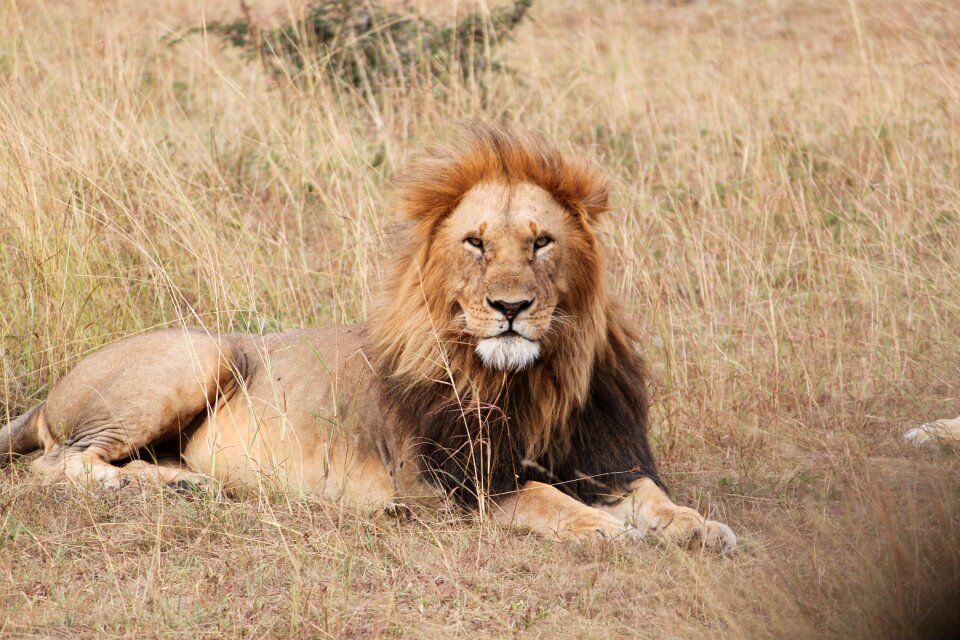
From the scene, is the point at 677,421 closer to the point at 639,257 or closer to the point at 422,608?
the point at 639,257

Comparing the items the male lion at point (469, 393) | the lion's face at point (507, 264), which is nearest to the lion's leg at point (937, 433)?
the male lion at point (469, 393)

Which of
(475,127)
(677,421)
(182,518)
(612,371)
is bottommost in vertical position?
(677,421)

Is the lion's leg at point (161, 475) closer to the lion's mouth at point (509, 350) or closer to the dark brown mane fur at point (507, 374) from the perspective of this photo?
the dark brown mane fur at point (507, 374)

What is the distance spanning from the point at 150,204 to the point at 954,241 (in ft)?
12.9

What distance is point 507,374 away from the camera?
12.4ft

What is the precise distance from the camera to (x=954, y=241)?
6.08 metres

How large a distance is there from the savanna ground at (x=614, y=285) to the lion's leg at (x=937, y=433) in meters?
0.12

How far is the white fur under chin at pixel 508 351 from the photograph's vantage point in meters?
3.59

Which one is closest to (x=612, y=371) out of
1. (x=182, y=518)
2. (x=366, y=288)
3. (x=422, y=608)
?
(x=422, y=608)

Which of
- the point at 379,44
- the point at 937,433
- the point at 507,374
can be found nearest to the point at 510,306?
the point at 507,374

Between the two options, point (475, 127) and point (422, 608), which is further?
point (475, 127)

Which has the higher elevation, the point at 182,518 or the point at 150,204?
the point at 150,204

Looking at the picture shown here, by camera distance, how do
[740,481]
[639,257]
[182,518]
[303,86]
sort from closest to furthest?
[182,518]
[740,481]
[639,257]
[303,86]

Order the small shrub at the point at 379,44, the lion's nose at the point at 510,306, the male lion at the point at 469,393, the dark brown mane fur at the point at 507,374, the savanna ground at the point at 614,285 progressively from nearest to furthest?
the savanna ground at the point at 614,285
the lion's nose at the point at 510,306
the male lion at the point at 469,393
the dark brown mane fur at the point at 507,374
the small shrub at the point at 379,44
